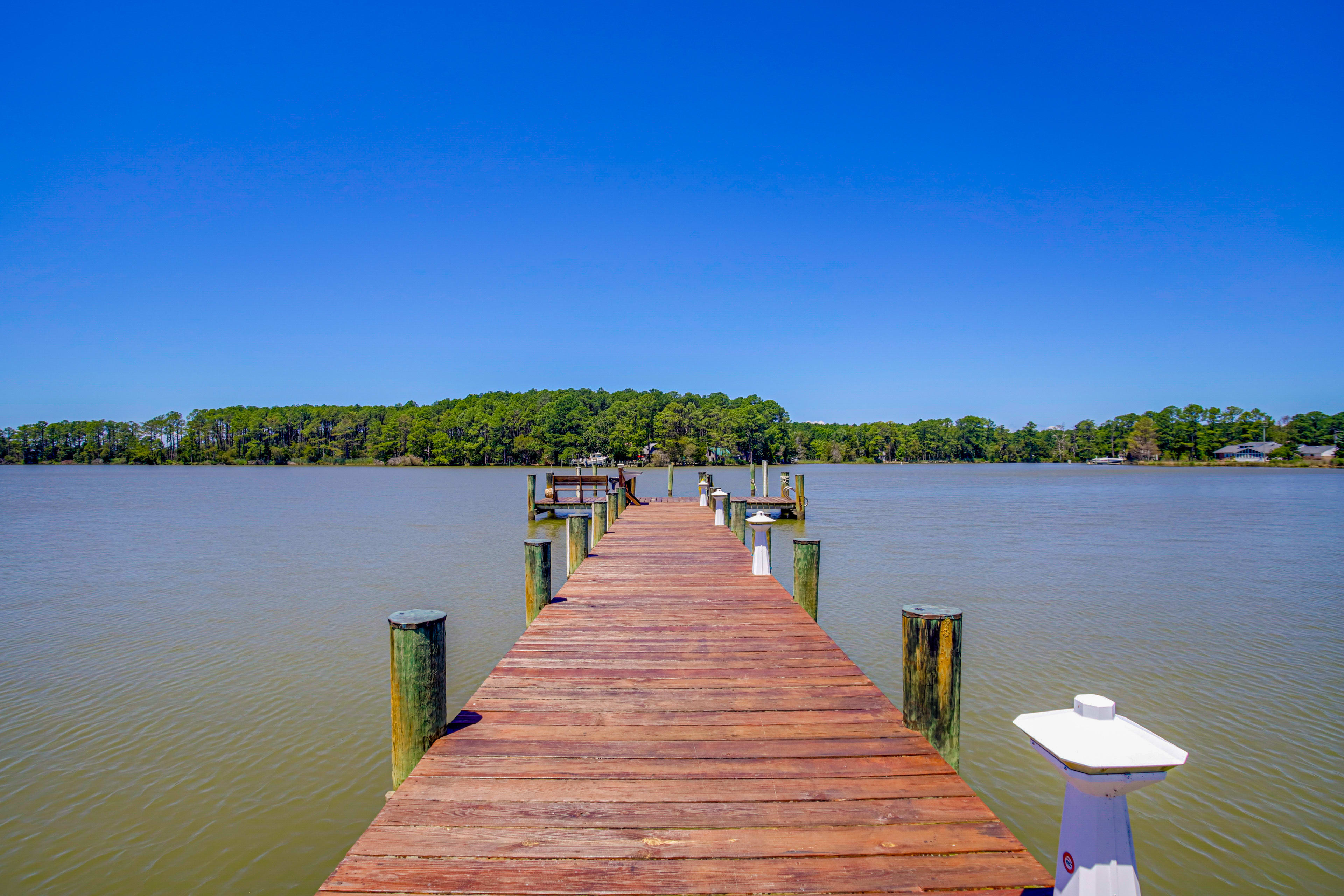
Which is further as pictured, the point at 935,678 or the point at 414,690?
the point at 935,678

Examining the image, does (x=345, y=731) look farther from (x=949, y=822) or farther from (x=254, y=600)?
(x=254, y=600)

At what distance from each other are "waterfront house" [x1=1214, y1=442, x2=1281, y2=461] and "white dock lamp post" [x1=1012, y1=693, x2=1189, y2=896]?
139m

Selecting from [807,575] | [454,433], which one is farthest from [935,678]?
[454,433]

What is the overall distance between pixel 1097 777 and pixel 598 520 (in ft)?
40.9

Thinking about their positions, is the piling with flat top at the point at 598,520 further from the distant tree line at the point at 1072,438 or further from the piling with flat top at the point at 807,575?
the distant tree line at the point at 1072,438

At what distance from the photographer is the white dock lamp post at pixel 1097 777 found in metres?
1.85

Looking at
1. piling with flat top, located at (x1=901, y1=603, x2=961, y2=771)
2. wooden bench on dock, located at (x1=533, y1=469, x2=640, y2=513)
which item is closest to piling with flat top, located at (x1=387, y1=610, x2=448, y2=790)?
piling with flat top, located at (x1=901, y1=603, x2=961, y2=771)

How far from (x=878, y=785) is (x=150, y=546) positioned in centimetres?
2325

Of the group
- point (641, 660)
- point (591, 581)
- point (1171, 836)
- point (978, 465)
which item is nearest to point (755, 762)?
point (641, 660)

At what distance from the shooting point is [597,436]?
356 feet

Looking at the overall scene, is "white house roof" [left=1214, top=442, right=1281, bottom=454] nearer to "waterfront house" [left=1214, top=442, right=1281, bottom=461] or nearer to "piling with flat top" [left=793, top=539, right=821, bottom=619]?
"waterfront house" [left=1214, top=442, right=1281, bottom=461]

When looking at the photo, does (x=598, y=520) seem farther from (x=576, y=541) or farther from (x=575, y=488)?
(x=575, y=488)

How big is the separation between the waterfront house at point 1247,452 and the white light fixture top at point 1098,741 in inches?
5457

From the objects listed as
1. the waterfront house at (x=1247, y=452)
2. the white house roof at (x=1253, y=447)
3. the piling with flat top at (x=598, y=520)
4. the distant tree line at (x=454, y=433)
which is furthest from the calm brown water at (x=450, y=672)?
the white house roof at (x=1253, y=447)
